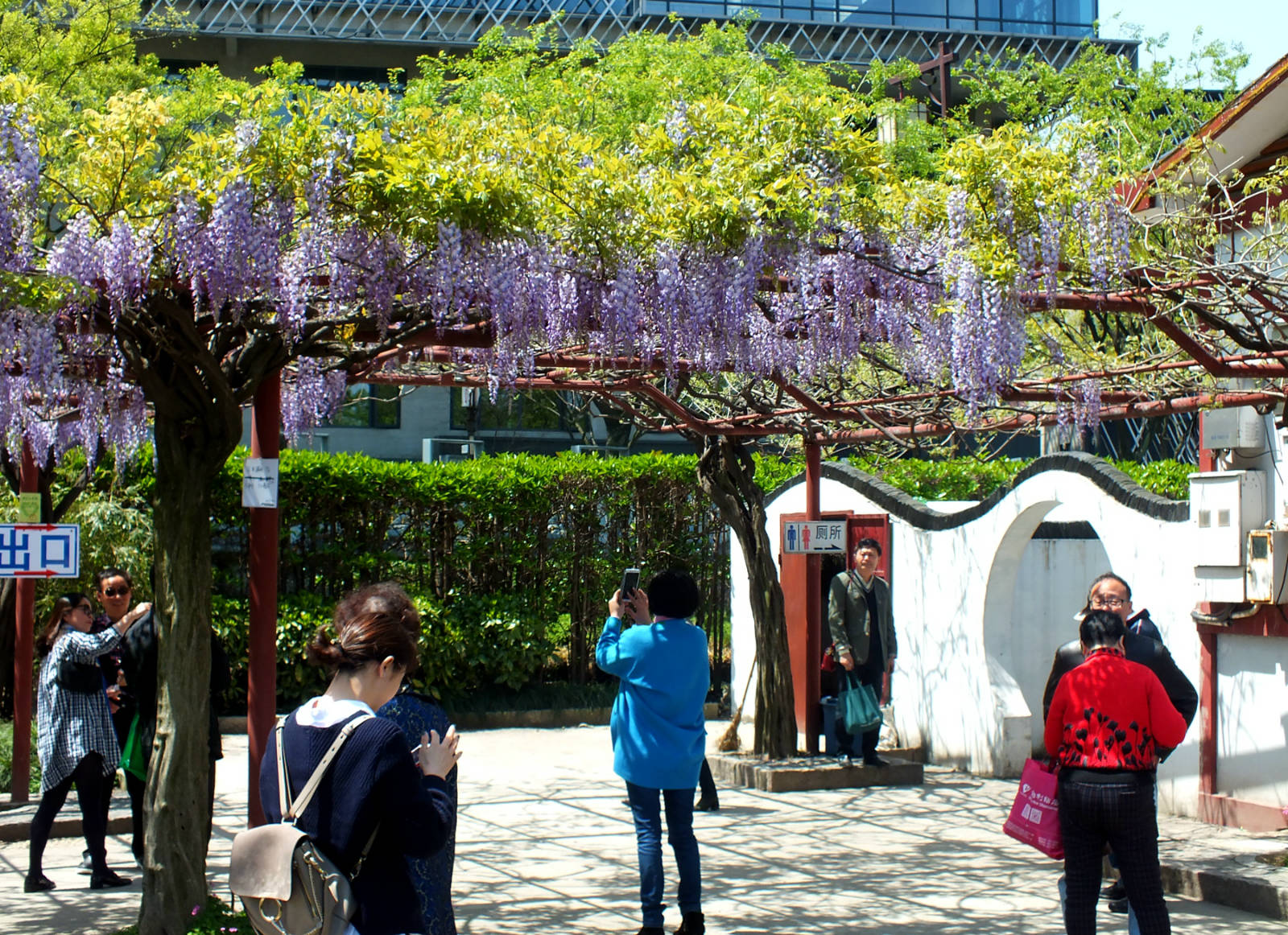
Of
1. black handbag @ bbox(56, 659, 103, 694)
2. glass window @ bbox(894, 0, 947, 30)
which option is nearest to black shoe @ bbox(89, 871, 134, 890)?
black handbag @ bbox(56, 659, 103, 694)

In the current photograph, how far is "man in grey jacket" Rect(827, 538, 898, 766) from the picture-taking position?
9.52 metres

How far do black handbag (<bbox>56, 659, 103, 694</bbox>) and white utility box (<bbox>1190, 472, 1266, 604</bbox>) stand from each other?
5.84 m

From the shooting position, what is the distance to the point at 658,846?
5.46m

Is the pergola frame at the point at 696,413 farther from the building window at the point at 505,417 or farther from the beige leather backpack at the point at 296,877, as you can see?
the building window at the point at 505,417

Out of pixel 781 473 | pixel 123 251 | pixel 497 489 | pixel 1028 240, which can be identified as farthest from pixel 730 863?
pixel 781 473

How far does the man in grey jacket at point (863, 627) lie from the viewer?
375 inches

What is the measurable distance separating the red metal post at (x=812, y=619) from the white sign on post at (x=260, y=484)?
546 centimetres

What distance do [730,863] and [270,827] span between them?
452 centimetres

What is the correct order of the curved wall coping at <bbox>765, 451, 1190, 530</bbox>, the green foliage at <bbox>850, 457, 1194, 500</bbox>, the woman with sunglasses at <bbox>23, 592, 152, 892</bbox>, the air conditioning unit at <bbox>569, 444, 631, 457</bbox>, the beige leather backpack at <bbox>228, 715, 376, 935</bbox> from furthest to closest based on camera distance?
the air conditioning unit at <bbox>569, 444, 631, 457</bbox>, the green foliage at <bbox>850, 457, 1194, 500</bbox>, the curved wall coping at <bbox>765, 451, 1190, 530</bbox>, the woman with sunglasses at <bbox>23, 592, 152, 892</bbox>, the beige leather backpack at <bbox>228, 715, 376, 935</bbox>

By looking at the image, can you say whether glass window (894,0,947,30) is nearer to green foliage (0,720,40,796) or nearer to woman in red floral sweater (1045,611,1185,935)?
green foliage (0,720,40,796)

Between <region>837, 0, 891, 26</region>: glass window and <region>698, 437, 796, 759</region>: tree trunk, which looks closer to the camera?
<region>698, 437, 796, 759</region>: tree trunk

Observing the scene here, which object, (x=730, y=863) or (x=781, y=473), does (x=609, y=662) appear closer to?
(x=730, y=863)

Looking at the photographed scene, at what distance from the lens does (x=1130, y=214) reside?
593cm

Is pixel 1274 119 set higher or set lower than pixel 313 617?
higher
